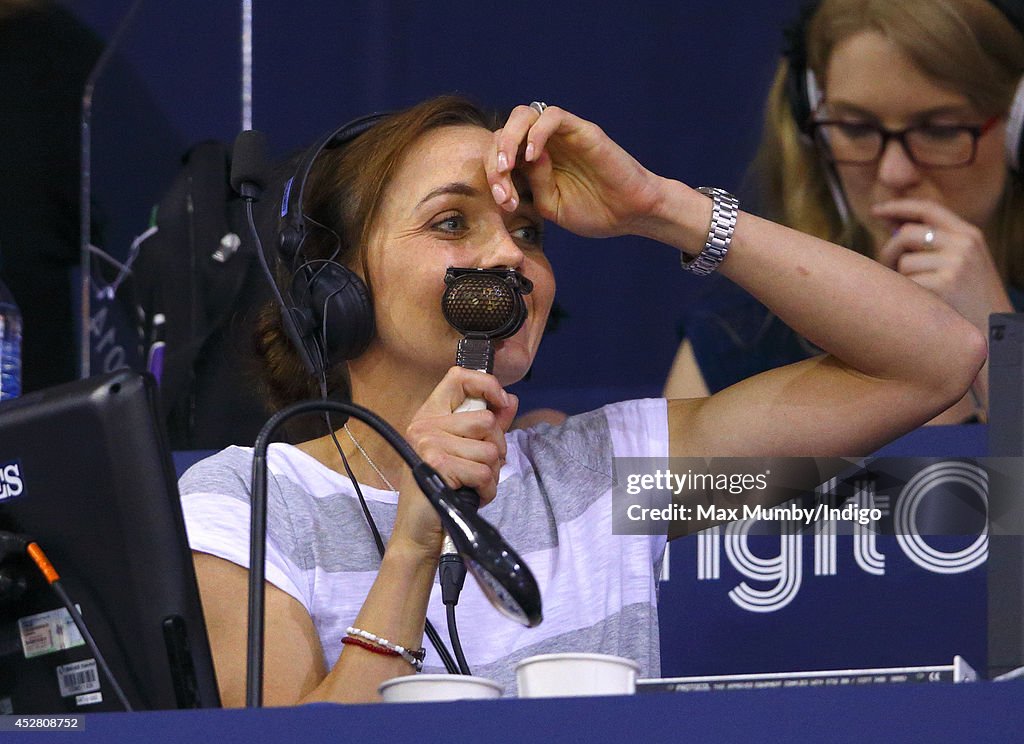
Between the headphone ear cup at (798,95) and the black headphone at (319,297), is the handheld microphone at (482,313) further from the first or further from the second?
the headphone ear cup at (798,95)

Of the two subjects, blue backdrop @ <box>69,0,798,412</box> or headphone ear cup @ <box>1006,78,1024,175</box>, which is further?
blue backdrop @ <box>69,0,798,412</box>

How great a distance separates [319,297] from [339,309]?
0.02 meters

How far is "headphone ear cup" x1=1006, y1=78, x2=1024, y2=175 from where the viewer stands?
82.5 inches

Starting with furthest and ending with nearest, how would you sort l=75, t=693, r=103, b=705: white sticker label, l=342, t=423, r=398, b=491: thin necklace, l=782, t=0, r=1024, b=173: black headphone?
l=782, t=0, r=1024, b=173: black headphone, l=342, t=423, r=398, b=491: thin necklace, l=75, t=693, r=103, b=705: white sticker label

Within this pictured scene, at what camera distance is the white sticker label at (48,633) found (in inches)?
39.4

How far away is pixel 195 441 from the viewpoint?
7.14ft

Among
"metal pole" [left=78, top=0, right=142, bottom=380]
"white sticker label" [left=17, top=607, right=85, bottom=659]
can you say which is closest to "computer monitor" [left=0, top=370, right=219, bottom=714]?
"white sticker label" [left=17, top=607, right=85, bottom=659]

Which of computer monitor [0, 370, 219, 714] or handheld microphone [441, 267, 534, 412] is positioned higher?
handheld microphone [441, 267, 534, 412]

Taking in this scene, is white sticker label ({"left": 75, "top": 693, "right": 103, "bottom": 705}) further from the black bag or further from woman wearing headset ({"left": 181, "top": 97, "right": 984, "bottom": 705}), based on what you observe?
the black bag

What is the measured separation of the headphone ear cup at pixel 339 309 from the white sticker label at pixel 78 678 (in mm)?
509

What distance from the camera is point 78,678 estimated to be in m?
1.00

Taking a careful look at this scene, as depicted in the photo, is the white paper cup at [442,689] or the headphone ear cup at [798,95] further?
the headphone ear cup at [798,95]

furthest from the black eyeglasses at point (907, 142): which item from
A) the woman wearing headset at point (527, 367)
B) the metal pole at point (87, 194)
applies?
the metal pole at point (87, 194)

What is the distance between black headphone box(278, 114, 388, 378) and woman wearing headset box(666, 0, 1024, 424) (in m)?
0.86
